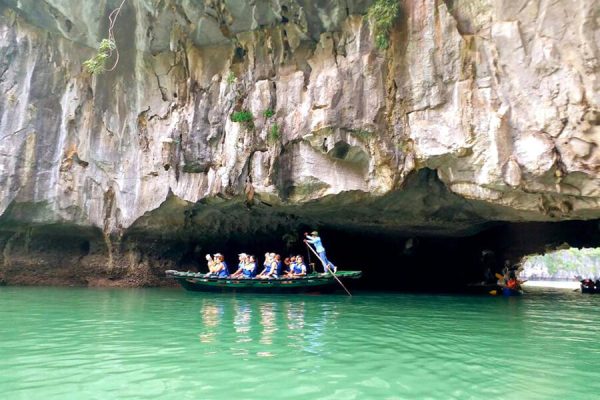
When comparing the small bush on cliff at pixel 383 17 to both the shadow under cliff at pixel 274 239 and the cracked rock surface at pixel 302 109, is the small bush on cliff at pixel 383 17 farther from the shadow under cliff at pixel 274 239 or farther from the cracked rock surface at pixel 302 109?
the shadow under cliff at pixel 274 239

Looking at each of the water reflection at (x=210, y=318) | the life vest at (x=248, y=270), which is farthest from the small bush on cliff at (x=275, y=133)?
the life vest at (x=248, y=270)

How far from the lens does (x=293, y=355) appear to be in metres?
4.66

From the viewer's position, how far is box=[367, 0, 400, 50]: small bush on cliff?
9859 mm

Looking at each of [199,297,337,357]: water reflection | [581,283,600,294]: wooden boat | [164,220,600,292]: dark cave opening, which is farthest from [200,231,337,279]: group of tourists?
[581,283,600,294]: wooden boat

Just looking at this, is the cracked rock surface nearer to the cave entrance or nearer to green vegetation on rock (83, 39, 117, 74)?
green vegetation on rock (83, 39, 117, 74)

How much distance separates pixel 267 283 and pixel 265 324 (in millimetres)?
6001

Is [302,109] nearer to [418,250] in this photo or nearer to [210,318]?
[210,318]

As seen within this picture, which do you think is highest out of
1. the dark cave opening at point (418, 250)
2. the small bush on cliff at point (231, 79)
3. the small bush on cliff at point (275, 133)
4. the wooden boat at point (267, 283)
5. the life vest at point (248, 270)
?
the small bush on cliff at point (231, 79)

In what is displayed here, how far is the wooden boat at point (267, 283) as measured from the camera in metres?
12.5

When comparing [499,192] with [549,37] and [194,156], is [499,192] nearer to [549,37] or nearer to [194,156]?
[549,37]

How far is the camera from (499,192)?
9.64 m

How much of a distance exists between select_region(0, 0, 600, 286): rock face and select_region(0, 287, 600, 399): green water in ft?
11.5

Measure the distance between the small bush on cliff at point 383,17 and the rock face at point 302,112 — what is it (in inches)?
8.8

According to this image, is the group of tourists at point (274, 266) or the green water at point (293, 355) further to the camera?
the group of tourists at point (274, 266)
